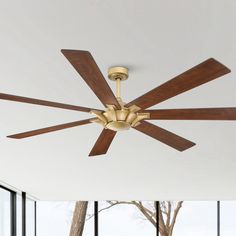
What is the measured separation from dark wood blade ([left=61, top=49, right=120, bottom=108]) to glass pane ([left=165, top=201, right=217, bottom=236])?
5835 millimetres

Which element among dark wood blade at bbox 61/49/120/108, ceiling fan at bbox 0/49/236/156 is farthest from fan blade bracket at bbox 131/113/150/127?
dark wood blade at bbox 61/49/120/108

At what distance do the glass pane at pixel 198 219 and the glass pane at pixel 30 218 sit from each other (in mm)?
2612

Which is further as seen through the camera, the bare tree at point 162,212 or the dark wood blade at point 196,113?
the bare tree at point 162,212

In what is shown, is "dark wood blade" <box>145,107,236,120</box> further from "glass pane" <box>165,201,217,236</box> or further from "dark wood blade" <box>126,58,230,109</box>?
"glass pane" <box>165,201,217,236</box>

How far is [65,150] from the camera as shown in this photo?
12.2 feet

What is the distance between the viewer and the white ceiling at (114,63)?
5.55ft

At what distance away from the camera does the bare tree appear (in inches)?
300

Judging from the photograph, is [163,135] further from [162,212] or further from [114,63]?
[162,212]

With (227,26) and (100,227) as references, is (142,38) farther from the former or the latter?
(100,227)

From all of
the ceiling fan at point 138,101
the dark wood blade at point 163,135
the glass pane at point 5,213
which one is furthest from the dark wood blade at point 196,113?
the glass pane at point 5,213

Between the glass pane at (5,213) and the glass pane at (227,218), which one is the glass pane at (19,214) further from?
the glass pane at (227,218)

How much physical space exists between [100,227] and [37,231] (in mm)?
1128

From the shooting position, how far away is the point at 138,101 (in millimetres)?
1930

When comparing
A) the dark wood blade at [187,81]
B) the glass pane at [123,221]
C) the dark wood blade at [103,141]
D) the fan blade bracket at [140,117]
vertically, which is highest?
the dark wood blade at [187,81]
